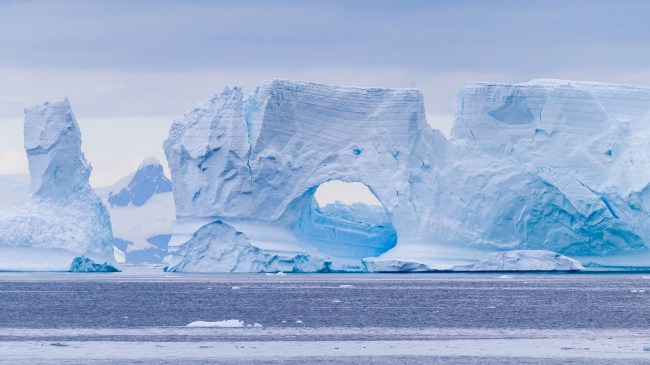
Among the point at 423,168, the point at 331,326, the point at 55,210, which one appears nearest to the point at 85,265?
the point at 55,210

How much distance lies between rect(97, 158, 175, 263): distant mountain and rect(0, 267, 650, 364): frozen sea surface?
250 ft

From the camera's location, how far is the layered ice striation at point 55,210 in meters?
45.1

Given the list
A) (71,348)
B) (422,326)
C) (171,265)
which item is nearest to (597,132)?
(171,265)

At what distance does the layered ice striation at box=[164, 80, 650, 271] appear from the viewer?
1684 inches

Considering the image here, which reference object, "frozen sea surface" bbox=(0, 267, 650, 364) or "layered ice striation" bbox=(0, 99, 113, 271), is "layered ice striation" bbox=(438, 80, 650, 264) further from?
"layered ice striation" bbox=(0, 99, 113, 271)

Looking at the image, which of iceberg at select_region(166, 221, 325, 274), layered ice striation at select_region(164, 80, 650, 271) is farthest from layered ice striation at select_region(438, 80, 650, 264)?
iceberg at select_region(166, 221, 325, 274)

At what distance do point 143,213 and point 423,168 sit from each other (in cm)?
7598

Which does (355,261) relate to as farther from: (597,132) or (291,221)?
(597,132)

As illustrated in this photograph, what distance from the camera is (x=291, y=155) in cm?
4325

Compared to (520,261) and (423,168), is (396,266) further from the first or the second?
(520,261)

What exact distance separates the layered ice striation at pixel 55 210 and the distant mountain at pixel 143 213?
64.6m

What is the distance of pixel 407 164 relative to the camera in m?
43.4

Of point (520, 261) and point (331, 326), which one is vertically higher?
point (331, 326)

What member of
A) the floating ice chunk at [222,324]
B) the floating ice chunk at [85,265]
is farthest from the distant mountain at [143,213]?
the floating ice chunk at [222,324]
